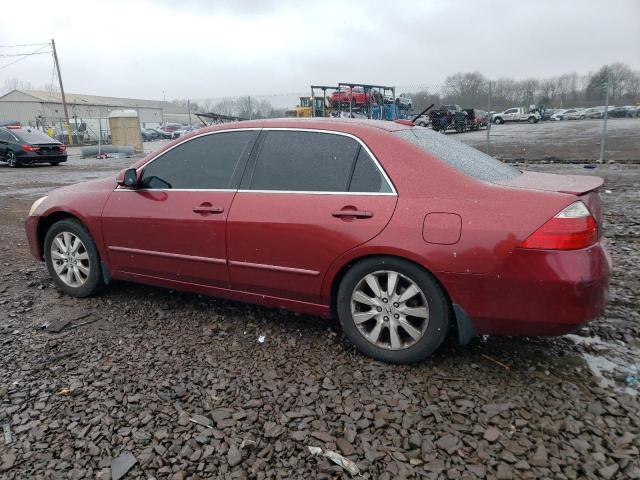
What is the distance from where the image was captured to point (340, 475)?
2150 millimetres

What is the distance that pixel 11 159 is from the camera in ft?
59.8

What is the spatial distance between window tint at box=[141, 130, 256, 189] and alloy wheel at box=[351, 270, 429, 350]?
129cm

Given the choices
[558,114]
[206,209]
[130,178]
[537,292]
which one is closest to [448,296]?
[537,292]

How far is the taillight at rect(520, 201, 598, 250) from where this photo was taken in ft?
8.40

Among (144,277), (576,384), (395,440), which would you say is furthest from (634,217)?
(144,277)

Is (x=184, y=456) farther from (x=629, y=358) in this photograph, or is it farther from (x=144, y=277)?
(x=629, y=358)

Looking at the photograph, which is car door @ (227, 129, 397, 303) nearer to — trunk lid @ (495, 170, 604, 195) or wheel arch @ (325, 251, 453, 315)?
wheel arch @ (325, 251, 453, 315)

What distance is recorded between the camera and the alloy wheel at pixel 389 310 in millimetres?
2900

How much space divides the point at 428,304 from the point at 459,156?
3.43ft

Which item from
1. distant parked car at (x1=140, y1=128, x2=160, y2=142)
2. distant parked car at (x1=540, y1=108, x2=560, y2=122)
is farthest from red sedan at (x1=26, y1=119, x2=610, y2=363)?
distant parked car at (x1=140, y1=128, x2=160, y2=142)

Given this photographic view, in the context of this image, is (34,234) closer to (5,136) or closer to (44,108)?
(5,136)

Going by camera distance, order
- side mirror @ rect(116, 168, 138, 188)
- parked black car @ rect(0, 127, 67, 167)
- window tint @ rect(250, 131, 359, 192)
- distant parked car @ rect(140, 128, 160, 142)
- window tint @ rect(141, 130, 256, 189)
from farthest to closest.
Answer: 1. distant parked car @ rect(140, 128, 160, 142)
2. parked black car @ rect(0, 127, 67, 167)
3. side mirror @ rect(116, 168, 138, 188)
4. window tint @ rect(141, 130, 256, 189)
5. window tint @ rect(250, 131, 359, 192)

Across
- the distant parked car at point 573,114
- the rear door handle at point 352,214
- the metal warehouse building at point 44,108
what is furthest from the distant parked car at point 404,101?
the metal warehouse building at point 44,108

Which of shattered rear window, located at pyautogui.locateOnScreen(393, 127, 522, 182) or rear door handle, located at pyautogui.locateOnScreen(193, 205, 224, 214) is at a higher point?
shattered rear window, located at pyautogui.locateOnScreen(393, 127, 522, 182)
